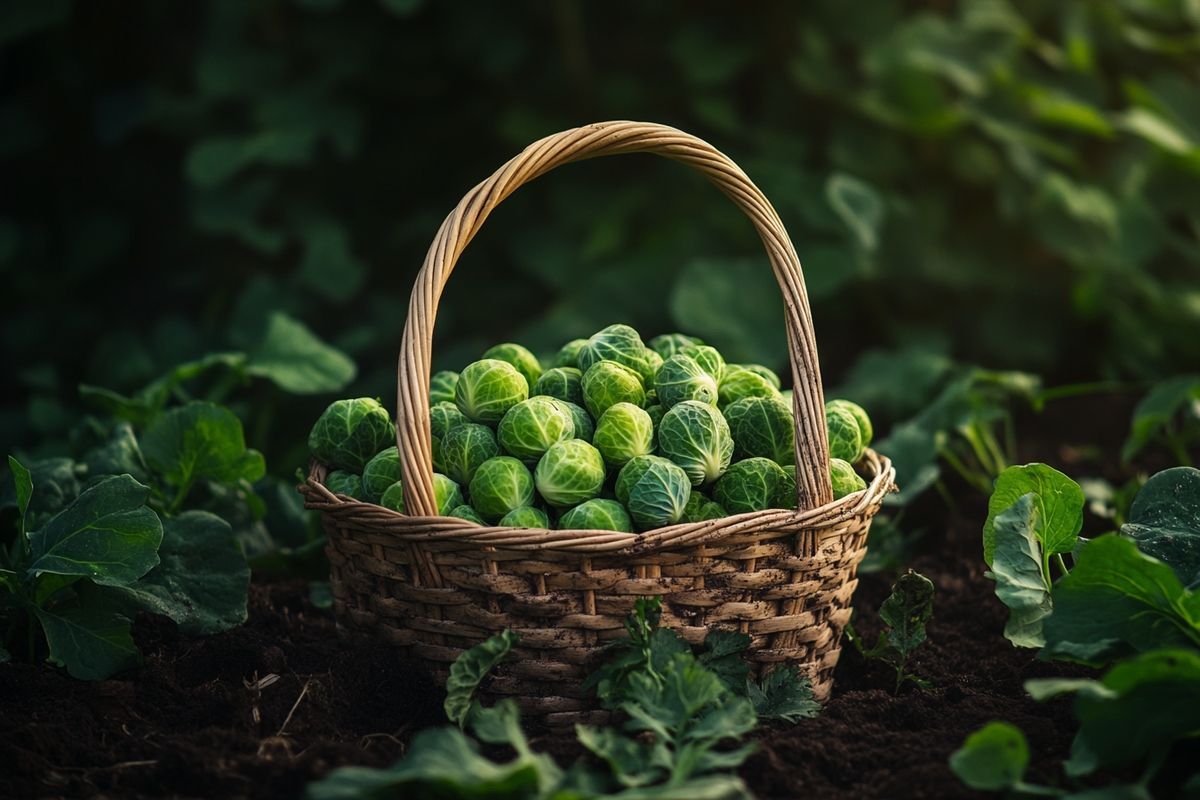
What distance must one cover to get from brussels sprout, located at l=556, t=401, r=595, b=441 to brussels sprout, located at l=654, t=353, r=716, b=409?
159 mm

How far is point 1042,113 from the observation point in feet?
14.4

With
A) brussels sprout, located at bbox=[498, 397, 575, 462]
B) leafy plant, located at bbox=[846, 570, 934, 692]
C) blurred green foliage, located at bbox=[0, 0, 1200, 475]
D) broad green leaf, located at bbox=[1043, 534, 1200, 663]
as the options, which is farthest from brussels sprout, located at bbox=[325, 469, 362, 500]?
blurred green foliage, located at bbox=[0, 0, 1200, 475]

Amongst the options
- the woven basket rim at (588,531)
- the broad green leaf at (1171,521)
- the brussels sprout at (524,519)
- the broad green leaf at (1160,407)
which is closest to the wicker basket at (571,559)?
the woven basket rim at (588,531)

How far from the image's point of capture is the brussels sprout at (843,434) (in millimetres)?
2387

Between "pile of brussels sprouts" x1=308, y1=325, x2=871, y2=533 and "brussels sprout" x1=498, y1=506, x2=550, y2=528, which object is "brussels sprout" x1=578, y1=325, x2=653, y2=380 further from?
"brussels sprout" x1=498, y1=506, x2=550, y2=528

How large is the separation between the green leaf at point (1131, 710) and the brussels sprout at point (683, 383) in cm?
82

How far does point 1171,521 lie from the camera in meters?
2.18

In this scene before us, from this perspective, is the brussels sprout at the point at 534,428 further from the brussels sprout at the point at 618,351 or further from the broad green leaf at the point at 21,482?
the broad green leaf at the point at 21,482

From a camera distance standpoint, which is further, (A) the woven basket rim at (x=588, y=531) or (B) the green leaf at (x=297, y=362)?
(B) the green leaf at (x=297, y=362)

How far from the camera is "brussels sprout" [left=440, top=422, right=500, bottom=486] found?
2.21 metres

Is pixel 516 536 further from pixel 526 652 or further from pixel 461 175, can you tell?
pixel 461 175

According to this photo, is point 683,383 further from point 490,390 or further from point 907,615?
point 907,615

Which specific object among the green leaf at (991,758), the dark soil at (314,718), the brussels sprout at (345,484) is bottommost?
the dark soil at (314,718)

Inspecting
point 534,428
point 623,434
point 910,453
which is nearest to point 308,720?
point 534,428
